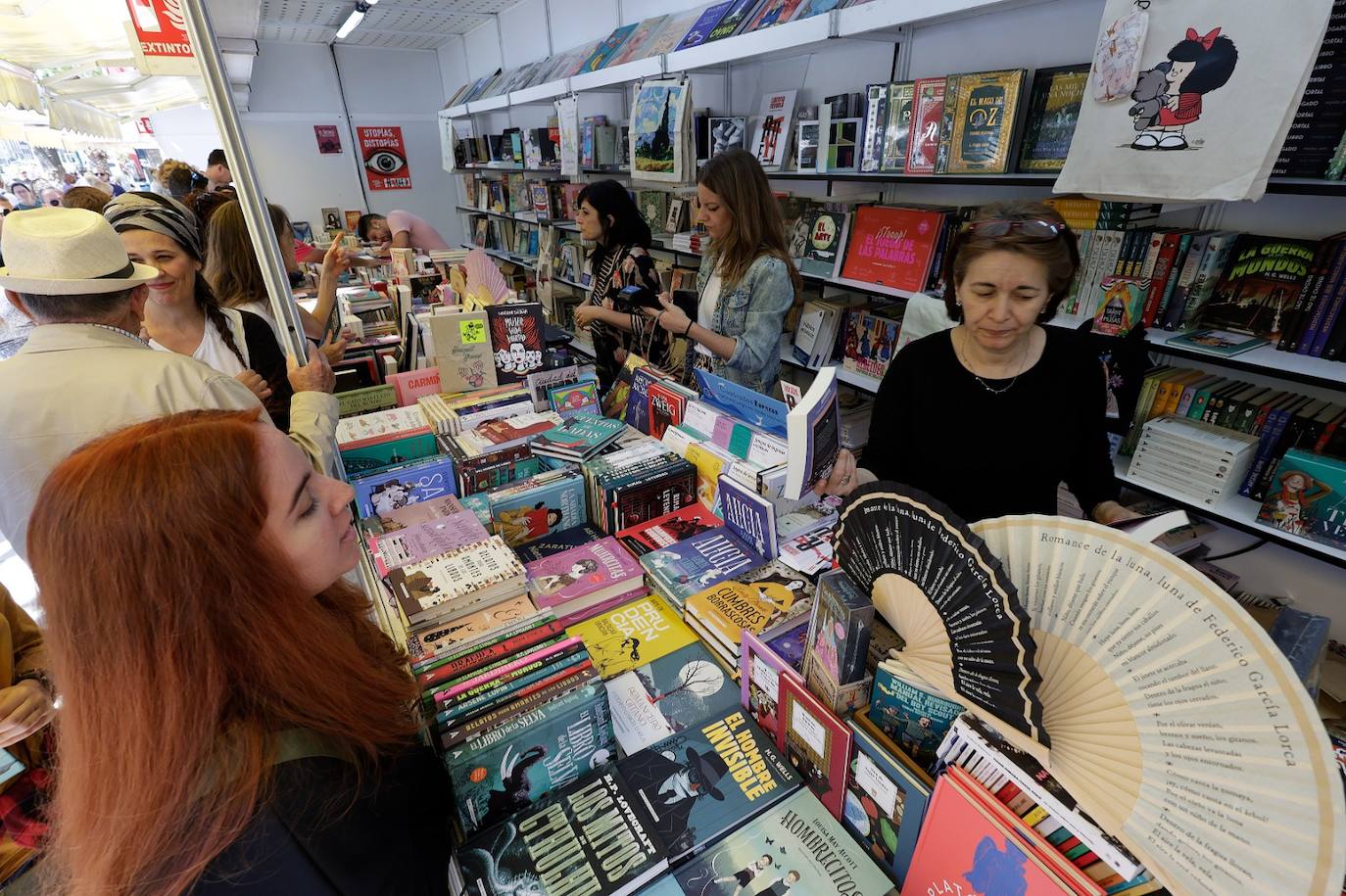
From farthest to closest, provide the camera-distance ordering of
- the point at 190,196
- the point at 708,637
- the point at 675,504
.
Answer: the point at 190,196
the point at 675,504
the point at 708,637

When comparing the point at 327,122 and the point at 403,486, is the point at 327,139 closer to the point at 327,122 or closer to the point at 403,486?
the point at 327,122

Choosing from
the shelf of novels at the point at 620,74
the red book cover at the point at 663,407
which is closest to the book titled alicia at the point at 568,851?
the red book cover at the point at 663,407

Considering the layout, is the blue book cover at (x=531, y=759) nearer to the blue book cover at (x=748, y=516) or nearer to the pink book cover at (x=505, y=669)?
the pink book cover at (x=505, y=669)

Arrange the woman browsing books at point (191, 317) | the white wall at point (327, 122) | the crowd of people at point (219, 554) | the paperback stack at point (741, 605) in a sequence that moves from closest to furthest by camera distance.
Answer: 1. the crowd of people at point (219, 554)
2. the paperback stack at point (741, 605)
3. the woman browsing books at point (191, 317)
4. the white wall at point (327, 122)

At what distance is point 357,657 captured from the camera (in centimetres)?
88

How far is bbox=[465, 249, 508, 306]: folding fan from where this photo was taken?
8.89 feet

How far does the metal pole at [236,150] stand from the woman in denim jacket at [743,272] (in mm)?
1411

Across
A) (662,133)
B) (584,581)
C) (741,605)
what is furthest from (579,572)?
(662,133)

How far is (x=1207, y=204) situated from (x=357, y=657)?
2.93 m

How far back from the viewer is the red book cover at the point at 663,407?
2.00 meters

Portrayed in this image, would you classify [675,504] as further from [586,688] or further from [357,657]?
[357,657]

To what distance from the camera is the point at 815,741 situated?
3.38ft

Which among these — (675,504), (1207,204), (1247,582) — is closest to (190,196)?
(675,504)

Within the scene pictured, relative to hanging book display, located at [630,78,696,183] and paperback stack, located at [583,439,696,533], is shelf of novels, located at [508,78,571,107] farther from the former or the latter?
paperback stack, located at [583,439,696,533]
